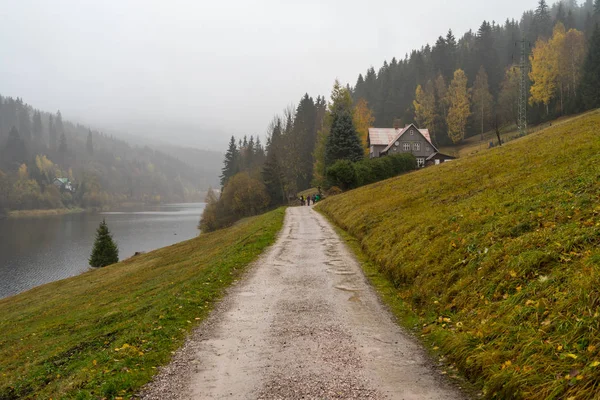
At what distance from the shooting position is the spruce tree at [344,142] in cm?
5803

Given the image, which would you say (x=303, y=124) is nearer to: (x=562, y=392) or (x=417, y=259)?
(x=417, y=259)

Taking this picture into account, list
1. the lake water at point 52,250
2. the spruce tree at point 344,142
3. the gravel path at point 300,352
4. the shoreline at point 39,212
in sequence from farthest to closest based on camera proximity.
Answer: the shoreline at point 39,212 < the spruce tree at point 344,142 < the lake water at point 52,250 < the gravel path at point 300,352

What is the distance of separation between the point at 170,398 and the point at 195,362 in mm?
1266

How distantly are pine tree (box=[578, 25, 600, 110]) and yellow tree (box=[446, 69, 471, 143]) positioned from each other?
909 inches

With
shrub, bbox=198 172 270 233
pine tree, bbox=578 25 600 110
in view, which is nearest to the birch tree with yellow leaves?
pine tree, bbox=578 25 600 110

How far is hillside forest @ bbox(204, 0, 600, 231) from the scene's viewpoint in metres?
67.8

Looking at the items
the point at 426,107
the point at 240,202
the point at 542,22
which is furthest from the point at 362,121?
the point at 542,22

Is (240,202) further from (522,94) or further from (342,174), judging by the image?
A: (522,94)

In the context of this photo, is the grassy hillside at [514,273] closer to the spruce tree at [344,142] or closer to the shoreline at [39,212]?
the spruce tree at [344,142]

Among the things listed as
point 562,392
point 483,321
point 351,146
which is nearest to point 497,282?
point 483,321

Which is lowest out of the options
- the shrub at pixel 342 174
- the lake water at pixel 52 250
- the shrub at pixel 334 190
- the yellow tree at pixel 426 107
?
the lake water at pixel 52 250

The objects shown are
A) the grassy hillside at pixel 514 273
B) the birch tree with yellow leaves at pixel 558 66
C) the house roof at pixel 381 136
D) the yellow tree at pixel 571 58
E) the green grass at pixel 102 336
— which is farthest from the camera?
the birch tree with yellow leaves at pixel 558 66

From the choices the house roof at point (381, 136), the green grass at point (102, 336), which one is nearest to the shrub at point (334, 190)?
the house roof at point (381, 136)

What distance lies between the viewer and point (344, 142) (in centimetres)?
5788
